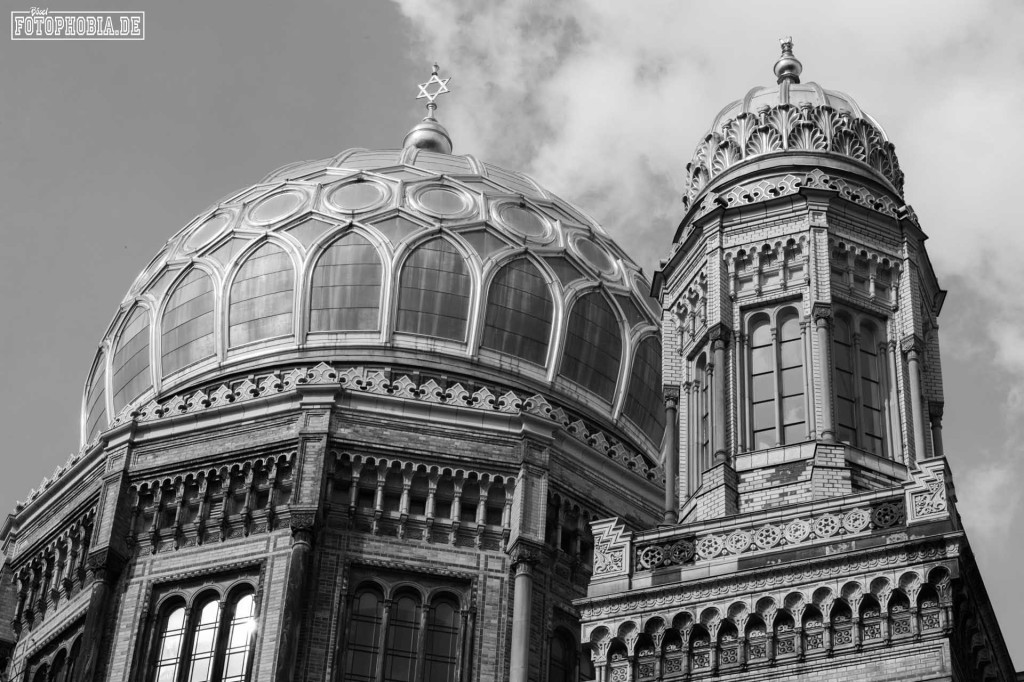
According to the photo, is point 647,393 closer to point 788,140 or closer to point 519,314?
point 519,314

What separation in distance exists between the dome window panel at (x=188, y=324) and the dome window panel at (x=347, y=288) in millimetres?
2454

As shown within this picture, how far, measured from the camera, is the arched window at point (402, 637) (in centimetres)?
4241

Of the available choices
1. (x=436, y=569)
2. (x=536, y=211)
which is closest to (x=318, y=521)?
(x=436, y=569)

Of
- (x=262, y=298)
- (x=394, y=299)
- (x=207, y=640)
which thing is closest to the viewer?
(x=207, y=640)

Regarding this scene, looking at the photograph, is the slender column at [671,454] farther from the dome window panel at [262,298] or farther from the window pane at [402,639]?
the dome window panel at [262,298]

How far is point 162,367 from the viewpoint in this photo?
4831cm

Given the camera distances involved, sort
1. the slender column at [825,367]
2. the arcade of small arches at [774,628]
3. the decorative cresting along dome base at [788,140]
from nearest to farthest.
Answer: the arcade of small arches at [774,628] < the slender column at [825,367] < the decorative cresting along dome base at [788,140]

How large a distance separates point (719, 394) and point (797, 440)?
1575 millimetres

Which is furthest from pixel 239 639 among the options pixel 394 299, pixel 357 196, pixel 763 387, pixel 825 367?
pixel 825 367

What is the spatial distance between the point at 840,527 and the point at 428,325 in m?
17.2

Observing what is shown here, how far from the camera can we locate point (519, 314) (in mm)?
47781

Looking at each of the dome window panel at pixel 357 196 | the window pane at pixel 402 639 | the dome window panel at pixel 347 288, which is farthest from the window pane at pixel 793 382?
the dome window panel at pixel 357 196

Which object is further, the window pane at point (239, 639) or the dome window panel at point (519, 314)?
the dome window panel at point (519, 314)

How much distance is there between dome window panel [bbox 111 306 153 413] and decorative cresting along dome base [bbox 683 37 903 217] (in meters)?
15.1
